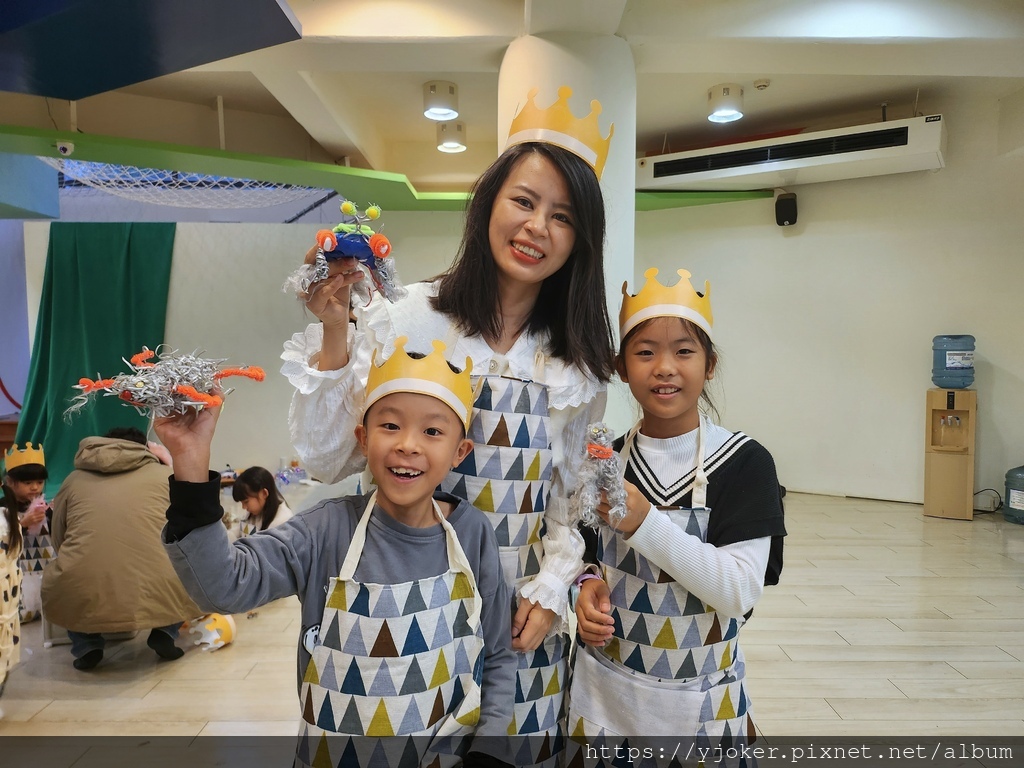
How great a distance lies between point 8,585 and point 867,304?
6631 millimetres

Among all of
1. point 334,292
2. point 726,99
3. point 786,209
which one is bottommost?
point 334,292

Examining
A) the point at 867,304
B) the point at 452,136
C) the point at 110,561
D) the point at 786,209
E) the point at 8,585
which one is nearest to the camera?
the point at 8,585

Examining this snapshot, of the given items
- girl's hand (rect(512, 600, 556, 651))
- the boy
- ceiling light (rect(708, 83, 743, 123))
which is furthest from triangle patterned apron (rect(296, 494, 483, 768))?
ceiling light (rect(708, 83, 743, 123))

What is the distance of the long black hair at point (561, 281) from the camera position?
144 cm

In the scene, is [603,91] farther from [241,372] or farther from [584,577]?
[241,372]

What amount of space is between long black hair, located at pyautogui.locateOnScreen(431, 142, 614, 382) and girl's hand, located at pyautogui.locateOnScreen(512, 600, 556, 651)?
18.8 inches

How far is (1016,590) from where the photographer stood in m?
4.18

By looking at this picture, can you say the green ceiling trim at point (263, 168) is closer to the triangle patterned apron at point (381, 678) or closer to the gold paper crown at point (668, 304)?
the gold paper crown at point (668, 304)

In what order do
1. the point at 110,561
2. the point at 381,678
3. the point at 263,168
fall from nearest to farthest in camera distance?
1. the point at 381,678
2. the point at 110,561
3. the point at 263,168

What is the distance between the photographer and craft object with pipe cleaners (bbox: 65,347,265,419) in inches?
36.6

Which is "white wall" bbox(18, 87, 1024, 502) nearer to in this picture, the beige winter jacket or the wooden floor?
the wooden floor

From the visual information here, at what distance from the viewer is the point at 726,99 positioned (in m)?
5.48

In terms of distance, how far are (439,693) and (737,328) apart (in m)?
6.50

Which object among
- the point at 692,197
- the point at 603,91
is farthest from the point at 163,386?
the point at 692,197
